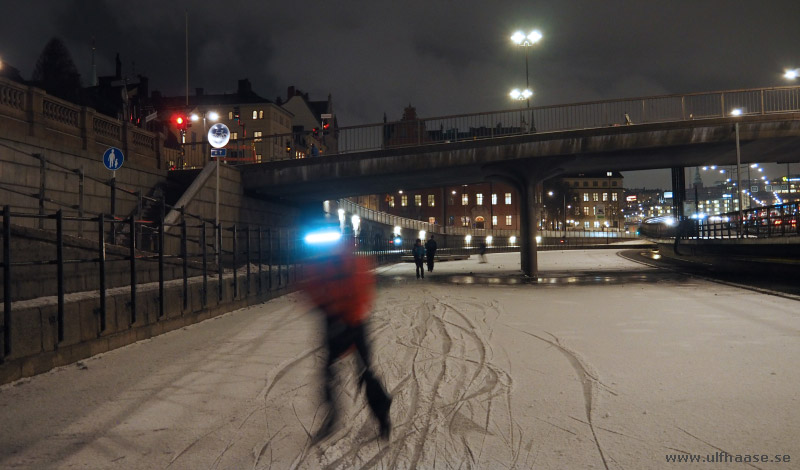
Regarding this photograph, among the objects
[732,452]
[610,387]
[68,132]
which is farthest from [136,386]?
[68,132]

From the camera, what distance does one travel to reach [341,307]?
1455 cm

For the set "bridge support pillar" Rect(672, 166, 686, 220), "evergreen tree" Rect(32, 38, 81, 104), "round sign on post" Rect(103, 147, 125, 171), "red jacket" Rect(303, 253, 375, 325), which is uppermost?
"evergreen tree" Rect(32, 38, 81, 104)

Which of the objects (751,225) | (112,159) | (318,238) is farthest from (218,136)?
(751,225)

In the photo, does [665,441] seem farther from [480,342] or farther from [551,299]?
[551,299]

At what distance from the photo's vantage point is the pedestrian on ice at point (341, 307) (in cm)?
571

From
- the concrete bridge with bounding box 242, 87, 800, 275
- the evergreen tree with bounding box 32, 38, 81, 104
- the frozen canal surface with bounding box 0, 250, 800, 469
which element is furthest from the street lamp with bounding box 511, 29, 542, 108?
the evergreen tree with bounding box 32, 38, 81, 104

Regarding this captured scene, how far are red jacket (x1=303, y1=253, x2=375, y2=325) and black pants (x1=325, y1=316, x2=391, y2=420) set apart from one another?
748mm

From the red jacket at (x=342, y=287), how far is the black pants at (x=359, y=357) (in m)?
0.75

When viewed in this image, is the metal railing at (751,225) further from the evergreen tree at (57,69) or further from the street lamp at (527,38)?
the evergreen tree at (57,69)

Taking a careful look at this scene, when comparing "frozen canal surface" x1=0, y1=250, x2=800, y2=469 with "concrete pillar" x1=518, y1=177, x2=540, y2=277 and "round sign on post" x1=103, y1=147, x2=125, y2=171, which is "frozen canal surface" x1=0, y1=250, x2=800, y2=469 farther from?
"concrete pillar" x1=518, y1=177, x2=540, y2=277

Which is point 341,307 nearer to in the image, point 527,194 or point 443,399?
point 443,399

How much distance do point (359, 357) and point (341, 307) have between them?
6587 mm

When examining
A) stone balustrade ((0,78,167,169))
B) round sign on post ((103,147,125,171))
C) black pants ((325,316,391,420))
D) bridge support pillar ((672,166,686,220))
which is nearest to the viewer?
black pants ((325,316,391,420))

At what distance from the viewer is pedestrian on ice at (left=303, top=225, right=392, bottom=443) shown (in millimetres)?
5711
